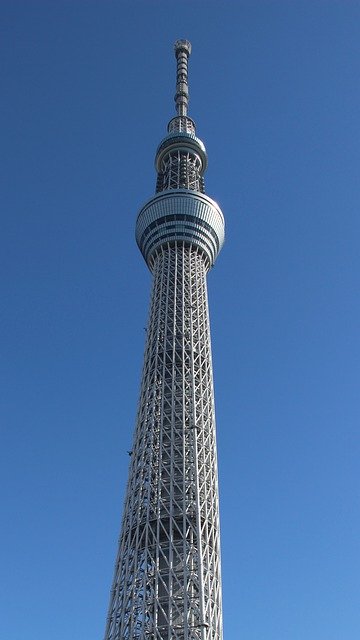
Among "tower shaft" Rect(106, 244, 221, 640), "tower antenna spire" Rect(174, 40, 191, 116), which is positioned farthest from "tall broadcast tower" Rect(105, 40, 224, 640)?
"tower antenna spire" Rect(174, 40, 191, 116)

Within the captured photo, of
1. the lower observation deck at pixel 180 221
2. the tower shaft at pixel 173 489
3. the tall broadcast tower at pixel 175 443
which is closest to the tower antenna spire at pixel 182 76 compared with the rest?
the tall broadcast tower at pixel 175 443

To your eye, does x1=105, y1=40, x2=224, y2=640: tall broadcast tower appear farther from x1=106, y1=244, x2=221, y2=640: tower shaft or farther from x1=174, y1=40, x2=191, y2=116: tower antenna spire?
x1=174, y1=40, x2=191, y2=116: tower antenna spire

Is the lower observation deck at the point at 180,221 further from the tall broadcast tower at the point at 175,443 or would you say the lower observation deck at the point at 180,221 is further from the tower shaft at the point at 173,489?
the tower shaft at the point at 173,489

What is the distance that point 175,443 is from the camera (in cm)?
7500

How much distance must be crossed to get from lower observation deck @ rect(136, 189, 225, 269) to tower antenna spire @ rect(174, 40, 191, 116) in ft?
90.2

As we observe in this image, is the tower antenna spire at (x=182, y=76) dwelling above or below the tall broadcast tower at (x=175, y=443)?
above

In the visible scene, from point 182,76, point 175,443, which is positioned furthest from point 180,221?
point 182,76

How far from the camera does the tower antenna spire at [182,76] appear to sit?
119 metres

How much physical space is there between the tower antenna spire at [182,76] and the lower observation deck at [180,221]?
27503mm

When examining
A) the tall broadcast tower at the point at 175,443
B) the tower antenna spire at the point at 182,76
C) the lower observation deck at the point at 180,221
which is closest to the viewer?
the tall broadcast tower at the point at 175,443

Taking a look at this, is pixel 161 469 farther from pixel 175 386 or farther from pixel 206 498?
pixel 175 386

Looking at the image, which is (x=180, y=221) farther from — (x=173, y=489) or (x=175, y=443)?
(x=173, y=489)

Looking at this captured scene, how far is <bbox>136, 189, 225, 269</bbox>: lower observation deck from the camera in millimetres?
95062

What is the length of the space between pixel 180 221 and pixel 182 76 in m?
38.2
